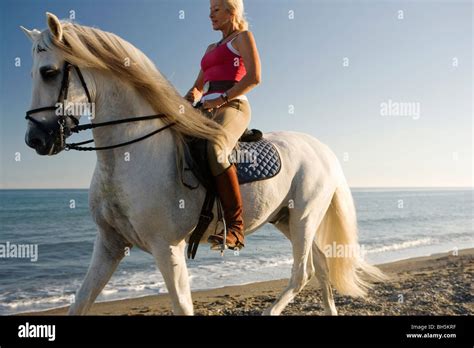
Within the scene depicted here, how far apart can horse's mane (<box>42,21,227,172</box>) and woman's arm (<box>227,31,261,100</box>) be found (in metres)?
0.30

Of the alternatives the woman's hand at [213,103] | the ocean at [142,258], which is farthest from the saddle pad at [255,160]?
the ocean at [142,258]

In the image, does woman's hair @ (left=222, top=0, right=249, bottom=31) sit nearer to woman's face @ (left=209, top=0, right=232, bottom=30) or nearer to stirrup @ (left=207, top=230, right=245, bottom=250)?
woman's face @ (left=209, top=0, right=232, bottom=30)

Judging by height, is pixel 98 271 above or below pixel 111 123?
below

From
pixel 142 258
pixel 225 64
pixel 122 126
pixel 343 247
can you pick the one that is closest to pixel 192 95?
pixel 225 64

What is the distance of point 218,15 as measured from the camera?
3385 mm

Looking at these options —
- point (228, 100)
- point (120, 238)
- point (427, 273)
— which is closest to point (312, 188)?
point (228, 100)

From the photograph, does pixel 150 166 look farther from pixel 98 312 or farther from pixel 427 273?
pixel 427 273

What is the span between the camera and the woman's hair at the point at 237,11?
11.0ft

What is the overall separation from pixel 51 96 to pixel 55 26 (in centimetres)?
43

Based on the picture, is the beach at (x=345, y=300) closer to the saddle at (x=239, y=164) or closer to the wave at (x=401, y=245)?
the saddle at (x=239, y=164)

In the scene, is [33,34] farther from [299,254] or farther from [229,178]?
[299,254]

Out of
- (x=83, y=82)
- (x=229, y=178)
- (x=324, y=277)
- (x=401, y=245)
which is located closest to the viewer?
(x=83, y=82)
